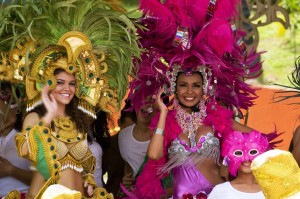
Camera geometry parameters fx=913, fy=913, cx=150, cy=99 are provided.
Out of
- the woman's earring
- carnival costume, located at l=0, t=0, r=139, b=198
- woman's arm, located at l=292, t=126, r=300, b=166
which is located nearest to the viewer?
carnival costume, located at l=0, t=0, r=139, b=198

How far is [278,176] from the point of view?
157 inches

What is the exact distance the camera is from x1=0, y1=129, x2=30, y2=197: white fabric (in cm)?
626

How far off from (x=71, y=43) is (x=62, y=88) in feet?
0.94

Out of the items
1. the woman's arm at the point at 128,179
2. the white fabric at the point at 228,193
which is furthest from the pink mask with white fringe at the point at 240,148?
the woman's arm at the point at 128,179

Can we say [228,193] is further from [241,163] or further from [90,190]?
[90,190]

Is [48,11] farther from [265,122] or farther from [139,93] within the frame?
[265,122]

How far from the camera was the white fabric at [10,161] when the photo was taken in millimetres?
6258

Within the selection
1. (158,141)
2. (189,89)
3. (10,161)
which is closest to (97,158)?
(158,141)

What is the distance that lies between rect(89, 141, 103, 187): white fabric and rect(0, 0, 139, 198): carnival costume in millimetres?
435

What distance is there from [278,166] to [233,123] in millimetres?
2456

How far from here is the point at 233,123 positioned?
648 cm

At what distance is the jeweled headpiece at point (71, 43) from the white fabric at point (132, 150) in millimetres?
1000

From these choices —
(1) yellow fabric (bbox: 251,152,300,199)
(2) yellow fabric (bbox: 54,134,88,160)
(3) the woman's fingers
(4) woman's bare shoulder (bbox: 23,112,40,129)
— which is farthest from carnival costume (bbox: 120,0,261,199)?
(1) yellow fabric (bbox: 251,152,300,199)

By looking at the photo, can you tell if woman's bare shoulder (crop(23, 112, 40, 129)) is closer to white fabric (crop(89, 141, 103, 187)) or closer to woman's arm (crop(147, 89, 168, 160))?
white fabric (crop(89, 141, 103, 187))
